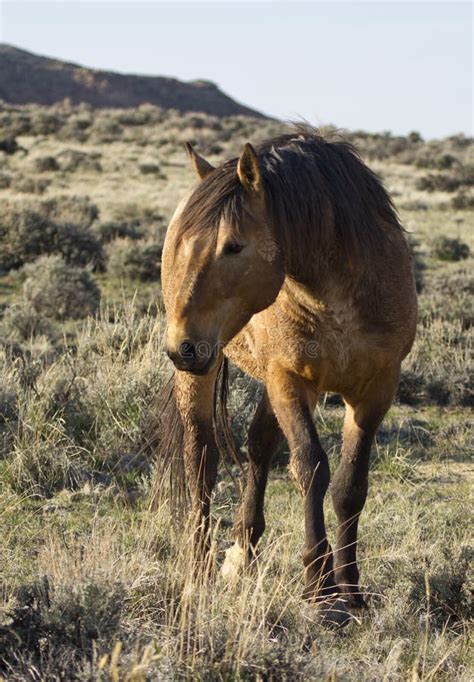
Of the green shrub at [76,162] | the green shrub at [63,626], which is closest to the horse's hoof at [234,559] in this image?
the green shrub at [63,626]

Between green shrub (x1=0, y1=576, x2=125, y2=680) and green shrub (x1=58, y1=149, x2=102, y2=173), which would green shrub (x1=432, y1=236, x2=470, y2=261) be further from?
green shrub (x1=58, y1=149, x2=102, y2=173)

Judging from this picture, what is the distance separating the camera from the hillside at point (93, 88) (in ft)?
267

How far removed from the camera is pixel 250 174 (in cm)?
393

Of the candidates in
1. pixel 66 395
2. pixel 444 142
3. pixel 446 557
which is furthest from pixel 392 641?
pixel 444 142

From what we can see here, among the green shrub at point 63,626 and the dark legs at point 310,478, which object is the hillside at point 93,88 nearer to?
the dark legs at point 310,478

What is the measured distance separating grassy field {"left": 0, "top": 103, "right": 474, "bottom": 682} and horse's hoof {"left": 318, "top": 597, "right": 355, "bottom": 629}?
0.07m

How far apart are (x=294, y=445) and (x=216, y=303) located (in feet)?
3.24

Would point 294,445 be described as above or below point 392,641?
above

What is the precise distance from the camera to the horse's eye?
12.5 ft

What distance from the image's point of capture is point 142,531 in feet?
15.3

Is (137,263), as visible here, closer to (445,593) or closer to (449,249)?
(449,249)

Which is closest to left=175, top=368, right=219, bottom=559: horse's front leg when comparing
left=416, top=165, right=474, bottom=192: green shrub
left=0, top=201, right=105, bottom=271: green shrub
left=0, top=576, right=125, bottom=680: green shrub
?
left=0, top=576, right=125, bottom=680: green shrub

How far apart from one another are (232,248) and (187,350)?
0.46m

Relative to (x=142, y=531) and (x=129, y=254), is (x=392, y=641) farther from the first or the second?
(x=129, y=254)
